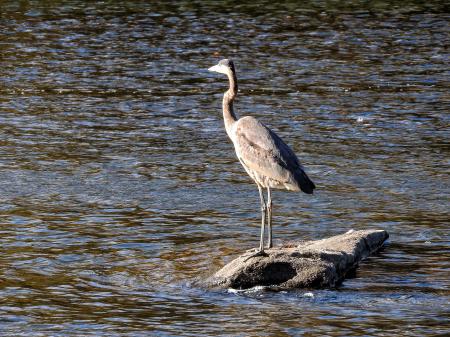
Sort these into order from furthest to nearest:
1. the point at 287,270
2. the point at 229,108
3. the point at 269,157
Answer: the point at 229,108 < the point at 269,157 < the point at 287,270

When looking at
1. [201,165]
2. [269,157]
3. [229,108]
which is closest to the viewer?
[269,157]

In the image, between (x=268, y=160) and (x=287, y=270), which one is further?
(x=268, y=160)

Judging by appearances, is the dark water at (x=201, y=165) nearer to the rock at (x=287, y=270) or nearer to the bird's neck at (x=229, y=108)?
the rock at (x=287, y=270)

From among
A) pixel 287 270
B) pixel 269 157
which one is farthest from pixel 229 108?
pixel 287 270

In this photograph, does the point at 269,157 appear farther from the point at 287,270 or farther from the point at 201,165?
the point at 201,165

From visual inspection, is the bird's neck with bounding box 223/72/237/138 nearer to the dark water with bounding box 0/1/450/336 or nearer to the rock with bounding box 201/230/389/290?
the dark water with bounding box 0/1/450/336

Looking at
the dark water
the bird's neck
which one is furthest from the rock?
the bird's neck

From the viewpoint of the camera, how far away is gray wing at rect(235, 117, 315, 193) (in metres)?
11.2

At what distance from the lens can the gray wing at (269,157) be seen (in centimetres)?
1122

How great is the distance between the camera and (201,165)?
1559cm

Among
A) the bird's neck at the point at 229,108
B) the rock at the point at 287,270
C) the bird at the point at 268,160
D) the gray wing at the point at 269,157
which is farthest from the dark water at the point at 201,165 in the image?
the bird's neck at the point at 229,108

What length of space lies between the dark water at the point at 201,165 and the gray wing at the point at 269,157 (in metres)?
0.94

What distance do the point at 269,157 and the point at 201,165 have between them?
4351mm

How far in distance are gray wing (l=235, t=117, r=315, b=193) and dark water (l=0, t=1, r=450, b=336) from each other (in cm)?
94
